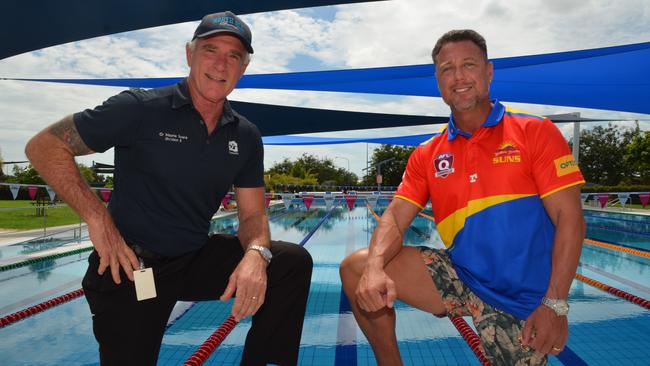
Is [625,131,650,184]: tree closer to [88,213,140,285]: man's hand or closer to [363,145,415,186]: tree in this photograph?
[363,145,415,186]: tree

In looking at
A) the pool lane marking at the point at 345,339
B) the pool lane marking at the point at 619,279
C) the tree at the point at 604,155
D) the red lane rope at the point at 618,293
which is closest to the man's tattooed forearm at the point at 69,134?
the pool lane marking at the point at 345,339

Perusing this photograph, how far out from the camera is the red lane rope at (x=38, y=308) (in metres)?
3.72

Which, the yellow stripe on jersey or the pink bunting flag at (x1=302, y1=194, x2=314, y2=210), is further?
the pink bunting flag at (x1=302, y1=194, x2=314, y2=210)

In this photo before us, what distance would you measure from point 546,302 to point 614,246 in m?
7.87

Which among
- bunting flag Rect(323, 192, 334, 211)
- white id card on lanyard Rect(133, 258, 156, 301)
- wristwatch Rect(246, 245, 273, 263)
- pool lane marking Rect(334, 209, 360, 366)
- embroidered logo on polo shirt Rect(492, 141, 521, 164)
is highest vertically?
embroidered logo on polo shirt Rect(492, 141, 521, 164)

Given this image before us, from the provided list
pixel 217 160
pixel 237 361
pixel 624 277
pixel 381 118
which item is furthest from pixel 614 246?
pixel 217 160

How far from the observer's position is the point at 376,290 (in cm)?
171

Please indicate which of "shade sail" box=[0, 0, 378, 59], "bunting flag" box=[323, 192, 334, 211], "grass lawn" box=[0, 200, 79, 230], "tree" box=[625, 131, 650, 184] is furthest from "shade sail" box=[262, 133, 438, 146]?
"tree" box=[625, 131, 650, 184]

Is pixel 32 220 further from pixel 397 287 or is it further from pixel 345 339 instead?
pixel 397 287

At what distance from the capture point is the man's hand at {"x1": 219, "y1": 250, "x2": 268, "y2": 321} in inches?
63.4

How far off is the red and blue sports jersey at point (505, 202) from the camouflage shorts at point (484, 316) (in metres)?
0.04

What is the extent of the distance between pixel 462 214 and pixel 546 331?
1.84ft

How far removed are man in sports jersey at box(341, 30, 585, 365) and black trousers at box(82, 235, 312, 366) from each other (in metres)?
0.31

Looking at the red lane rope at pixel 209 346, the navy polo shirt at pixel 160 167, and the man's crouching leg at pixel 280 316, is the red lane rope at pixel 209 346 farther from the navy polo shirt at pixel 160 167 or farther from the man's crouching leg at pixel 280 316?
the navy polo shirt at pixel 160 167
